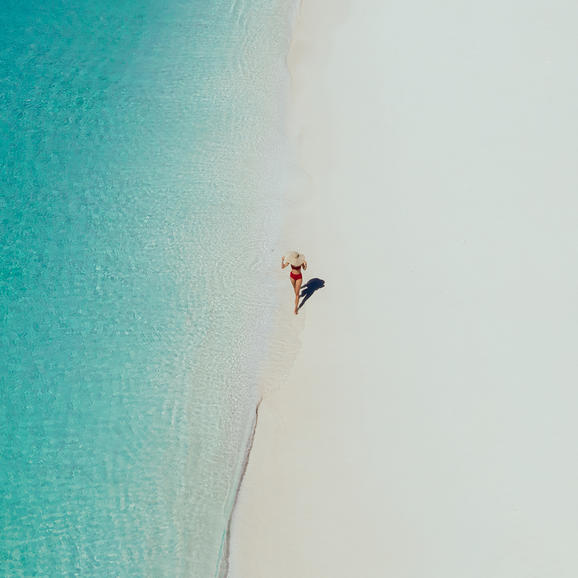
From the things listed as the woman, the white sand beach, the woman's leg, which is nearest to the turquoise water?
the woman's leg

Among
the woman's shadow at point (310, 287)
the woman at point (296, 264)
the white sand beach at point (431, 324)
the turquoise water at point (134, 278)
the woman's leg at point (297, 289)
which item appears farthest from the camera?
the woman's shadow at point (310, 287)

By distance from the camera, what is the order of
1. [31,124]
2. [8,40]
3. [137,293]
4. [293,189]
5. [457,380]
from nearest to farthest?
[457,380] < [137,293] < [293,189] < [31,124] < [8,40]

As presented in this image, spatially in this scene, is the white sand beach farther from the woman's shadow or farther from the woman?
the woman

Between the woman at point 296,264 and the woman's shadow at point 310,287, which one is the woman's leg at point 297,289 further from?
the woman's shadow at point 310,287

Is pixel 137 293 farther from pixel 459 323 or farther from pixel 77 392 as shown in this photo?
pixel 459 323

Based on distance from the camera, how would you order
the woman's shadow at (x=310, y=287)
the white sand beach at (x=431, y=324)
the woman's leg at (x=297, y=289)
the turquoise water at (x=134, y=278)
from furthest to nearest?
1. the woman's shadow at (x=310, y=287)
2. the woman's leg at (x=297, y=289)
3. the turquoise water at (x=134, y=278)
4. the white sand beach at (x=431, y=324)

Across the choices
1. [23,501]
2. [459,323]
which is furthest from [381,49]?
[23,501]

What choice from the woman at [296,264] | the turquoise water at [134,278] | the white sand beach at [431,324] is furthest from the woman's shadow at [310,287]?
the turquoise water at [134,278]
